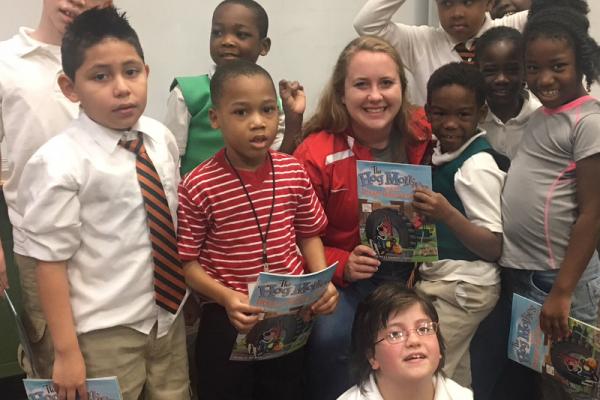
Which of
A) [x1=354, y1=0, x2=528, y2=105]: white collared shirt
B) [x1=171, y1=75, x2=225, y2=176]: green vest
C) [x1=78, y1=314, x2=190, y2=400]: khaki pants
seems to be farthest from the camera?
[x1=354, y1=0, x2=528, y2=105]: white collared shirt

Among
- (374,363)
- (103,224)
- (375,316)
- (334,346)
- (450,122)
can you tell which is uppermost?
(450,122)

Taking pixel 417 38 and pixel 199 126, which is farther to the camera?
pixel 417 38

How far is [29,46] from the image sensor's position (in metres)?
1.72

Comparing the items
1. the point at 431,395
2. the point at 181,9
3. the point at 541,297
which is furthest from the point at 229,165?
the point at 181,9

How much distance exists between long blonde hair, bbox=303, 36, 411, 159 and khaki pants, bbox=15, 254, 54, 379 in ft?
3.23

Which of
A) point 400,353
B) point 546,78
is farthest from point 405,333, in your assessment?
point 546,78

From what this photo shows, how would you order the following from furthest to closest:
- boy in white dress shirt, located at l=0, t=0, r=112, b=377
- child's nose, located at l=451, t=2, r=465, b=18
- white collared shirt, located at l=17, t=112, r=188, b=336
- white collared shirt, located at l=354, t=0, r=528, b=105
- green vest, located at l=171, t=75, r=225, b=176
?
white collared shirt, located at l=354, t=0, r=528, b=105, child's nose, located at l=451, t=2, r=465, b=18, green vest, located at l=171, t=75, r=225, b=176, boy in white dress shirt, located at l=0, t=0, r=112, b=377, white collared shirt, located at l=17, t=112, r=188, b=336

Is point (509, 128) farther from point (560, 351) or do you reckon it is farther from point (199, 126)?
point (199, 126)

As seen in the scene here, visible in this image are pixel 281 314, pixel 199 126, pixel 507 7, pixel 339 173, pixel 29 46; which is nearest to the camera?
pixel 281 314

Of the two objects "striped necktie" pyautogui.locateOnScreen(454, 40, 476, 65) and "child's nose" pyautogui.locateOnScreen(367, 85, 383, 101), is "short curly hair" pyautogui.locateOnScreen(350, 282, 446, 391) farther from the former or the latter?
"striped necktie" pyautogui.locateOnScreen(454, 40, 476, 65)

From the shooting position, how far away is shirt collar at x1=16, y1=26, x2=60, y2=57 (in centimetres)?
171

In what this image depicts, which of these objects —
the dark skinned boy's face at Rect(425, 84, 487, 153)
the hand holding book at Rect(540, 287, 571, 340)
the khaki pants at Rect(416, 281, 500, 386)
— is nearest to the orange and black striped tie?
the khaki pants at Rect(416, 281, 500, 386)

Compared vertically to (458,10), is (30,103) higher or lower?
lower

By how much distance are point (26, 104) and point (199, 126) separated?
578 mm
